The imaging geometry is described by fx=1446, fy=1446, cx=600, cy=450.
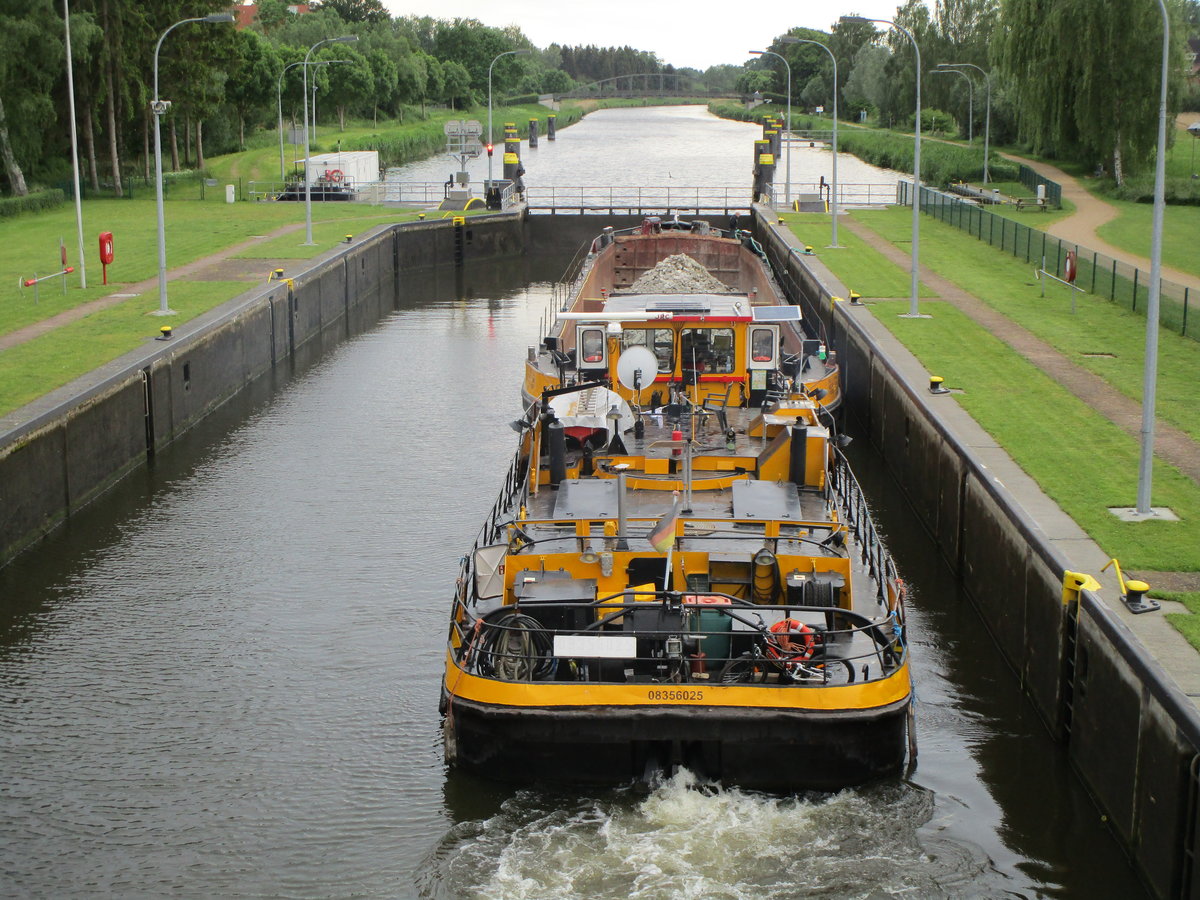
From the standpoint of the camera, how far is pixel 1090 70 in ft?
202

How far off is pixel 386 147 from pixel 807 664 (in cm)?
10021

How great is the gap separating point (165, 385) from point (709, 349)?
44.6 ft

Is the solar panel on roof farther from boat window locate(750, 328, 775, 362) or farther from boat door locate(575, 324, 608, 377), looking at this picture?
boat door locate(575, 324, 608, 377)

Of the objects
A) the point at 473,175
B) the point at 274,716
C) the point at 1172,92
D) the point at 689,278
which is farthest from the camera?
the point at 473,175

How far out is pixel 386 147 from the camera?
111m

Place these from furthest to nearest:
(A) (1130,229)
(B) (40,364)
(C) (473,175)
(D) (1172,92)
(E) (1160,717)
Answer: (C) (473,175), (D) (1172,92), (A) (1130,229), (B) (40,364), (E) (1160,717)

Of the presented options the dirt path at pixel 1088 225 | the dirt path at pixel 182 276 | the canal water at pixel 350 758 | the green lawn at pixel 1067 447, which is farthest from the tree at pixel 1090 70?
the canal water at pixel 350 758

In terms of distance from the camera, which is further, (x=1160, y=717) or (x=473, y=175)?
(x=473, y=175)

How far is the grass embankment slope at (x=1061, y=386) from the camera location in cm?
1973

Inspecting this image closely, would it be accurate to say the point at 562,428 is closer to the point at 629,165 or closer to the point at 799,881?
the point at 799,881

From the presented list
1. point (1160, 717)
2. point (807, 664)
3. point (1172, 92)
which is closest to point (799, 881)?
→ point (807, 664)

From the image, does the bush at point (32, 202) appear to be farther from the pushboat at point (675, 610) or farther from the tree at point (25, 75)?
the pushboat at point (675, 610)

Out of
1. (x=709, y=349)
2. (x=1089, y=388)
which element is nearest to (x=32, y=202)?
(x=709, y=349)

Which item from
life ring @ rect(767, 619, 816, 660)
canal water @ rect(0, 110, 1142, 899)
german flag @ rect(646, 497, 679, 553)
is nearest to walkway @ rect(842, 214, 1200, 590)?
canal water @ rect(0, 110, 1142, 899)
